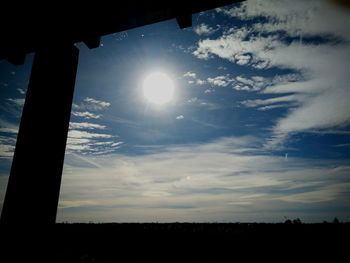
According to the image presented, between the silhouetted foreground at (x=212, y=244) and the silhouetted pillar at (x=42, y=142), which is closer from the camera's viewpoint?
the silhouetted pillar at (x=42, y=142)

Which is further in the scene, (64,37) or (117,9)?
(64,37)

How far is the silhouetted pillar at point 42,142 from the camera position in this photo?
1.75 metres

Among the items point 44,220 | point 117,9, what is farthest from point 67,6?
point 44,220

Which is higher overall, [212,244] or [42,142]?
[42,142]

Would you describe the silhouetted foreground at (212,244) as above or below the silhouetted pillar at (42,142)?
below

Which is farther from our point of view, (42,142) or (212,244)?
(212,244)

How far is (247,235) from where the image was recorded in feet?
16.9

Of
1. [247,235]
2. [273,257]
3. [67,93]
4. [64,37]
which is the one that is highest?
[64,37]

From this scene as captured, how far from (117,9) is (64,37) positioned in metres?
0.56

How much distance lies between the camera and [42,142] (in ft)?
6.12

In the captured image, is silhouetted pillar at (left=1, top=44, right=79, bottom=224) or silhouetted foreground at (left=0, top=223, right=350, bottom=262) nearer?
silhouetted pillar at (left=1, top=44, right=79, bottom=224)

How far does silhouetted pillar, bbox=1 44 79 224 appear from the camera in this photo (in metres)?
1.75

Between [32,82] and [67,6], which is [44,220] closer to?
[32,82]

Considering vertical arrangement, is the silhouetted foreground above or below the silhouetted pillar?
below
